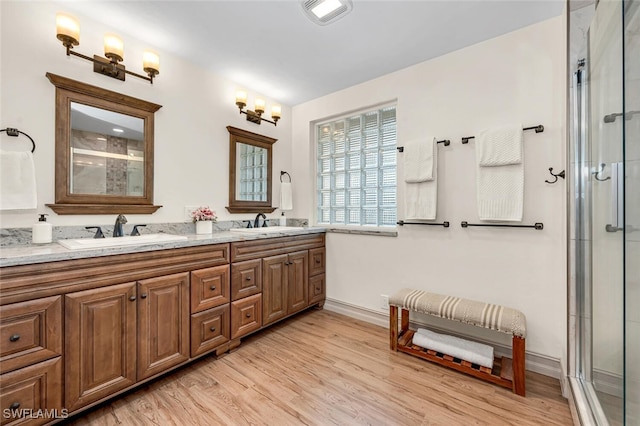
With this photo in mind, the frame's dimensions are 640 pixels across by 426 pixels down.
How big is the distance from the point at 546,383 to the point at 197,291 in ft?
7.80

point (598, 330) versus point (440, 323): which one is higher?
point (598, 330)

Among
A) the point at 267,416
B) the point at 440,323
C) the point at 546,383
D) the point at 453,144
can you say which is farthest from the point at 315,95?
the point at 546,383

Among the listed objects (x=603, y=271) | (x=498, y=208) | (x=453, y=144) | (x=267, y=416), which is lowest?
(x=267, y=416)

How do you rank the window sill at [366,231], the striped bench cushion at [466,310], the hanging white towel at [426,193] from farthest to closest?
the window sill at [366,231] < the hanging white towel at [426,193] < the striped bench cushion at [466,310]

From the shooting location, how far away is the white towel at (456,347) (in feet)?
5.87

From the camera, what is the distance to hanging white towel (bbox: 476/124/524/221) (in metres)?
1.84

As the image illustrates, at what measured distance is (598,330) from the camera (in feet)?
4.59

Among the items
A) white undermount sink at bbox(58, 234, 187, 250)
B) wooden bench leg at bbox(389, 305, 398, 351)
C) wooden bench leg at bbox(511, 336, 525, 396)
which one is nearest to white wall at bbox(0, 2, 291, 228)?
white undermount sink at bbox(58, 234, 187, 250)

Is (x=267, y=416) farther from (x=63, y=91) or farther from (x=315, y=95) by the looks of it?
(x=315, y=95)

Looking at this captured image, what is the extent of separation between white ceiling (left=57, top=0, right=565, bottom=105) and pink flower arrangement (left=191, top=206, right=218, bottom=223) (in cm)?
Result: 131

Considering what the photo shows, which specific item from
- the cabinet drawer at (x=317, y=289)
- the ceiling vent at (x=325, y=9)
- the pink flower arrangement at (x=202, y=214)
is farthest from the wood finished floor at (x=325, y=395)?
the ceiling vent at (x=325, y=9)

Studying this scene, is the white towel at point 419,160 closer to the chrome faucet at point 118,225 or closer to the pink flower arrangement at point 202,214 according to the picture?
the pink flower arrangement at point 202,214

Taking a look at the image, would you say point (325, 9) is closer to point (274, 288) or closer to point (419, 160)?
point (419, 160)

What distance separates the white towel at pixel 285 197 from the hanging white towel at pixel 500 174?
190cm
